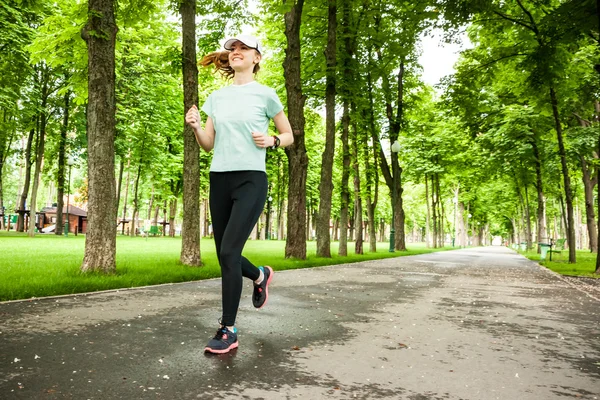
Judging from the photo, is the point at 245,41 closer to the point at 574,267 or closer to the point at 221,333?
the point at 221,333

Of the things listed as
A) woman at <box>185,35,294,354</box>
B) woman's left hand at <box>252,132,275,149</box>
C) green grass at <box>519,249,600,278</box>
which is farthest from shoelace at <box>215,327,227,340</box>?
green grass at <box>519,249,600,278</box>

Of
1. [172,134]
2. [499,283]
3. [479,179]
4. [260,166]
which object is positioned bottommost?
[499,283]

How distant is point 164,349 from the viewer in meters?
3.55

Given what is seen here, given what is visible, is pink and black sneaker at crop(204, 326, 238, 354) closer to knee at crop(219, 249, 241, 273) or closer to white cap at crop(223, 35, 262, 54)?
knee at crop(219, 249, 241, 273)

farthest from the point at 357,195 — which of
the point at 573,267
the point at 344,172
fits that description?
the point at 573,267

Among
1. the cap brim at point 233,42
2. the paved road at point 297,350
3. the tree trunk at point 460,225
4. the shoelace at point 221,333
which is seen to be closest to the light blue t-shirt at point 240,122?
the cap brim at point 233,42

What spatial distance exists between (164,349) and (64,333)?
103 centimetres

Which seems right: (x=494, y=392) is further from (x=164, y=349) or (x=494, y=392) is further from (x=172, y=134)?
(x=172, y=134)

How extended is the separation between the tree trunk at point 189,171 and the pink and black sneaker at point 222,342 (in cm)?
700

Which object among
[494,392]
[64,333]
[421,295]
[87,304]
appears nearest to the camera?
[494,392]

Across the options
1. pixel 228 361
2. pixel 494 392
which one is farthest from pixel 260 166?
pixel 494 392

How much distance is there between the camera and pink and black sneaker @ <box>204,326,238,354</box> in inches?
137

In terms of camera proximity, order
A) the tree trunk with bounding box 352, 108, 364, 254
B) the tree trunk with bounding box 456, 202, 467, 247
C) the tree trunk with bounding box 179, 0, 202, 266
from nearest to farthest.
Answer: the tree trunk with bounding box 179, 0, 202, 266 → the tree trunk with bounding box 352, 108, 364, 254 → the tree trunk with bounding box 456, 202, 467, 247

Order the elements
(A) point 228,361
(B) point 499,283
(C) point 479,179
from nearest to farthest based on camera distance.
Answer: (A) point 228,361 < (B) point 499,283 < (C) point 479,179
